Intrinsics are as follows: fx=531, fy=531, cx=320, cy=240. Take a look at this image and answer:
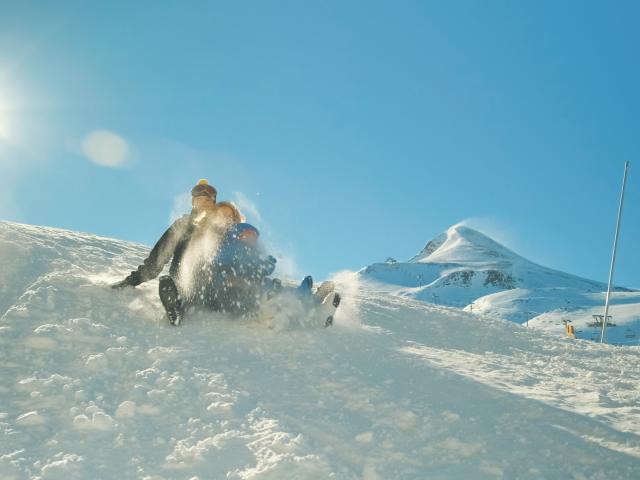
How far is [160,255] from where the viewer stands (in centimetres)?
660

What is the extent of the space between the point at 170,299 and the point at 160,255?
1.22 meters

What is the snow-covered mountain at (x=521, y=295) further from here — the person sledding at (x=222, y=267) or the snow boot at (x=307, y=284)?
the person sledding at (x=222, y=267)

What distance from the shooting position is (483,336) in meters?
8.16

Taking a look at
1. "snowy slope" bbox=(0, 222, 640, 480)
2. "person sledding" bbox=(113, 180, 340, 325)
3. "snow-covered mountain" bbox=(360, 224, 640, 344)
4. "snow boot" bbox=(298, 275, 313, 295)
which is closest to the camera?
"snowy slope" bbox=(0, 222, 640, 480)

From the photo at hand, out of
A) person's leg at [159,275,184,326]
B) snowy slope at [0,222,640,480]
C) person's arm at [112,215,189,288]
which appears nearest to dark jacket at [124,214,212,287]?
person's arm at [112,215,189,288]

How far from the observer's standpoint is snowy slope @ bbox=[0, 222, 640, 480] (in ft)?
10.5

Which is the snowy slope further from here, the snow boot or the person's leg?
the snow boot

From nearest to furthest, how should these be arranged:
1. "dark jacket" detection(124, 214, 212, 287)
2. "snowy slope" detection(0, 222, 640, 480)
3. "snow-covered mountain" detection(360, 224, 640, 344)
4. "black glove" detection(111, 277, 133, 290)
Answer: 1. "snowy slope" detection(0, 222, 640, 480)
2. "black glove" detection(111, 277, 133, 290)
3. "dark jacket" detection(124, 214, 212, 287)
4. "snow-covered mountain" detection(360, 224, 640, 344)

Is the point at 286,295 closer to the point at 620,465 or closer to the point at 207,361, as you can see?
the point at 207,361

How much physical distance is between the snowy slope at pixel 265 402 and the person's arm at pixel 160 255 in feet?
0.84

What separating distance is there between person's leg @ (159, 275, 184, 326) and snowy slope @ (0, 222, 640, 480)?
0.53 feet

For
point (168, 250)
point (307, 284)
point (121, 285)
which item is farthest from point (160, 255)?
point (307, 284)

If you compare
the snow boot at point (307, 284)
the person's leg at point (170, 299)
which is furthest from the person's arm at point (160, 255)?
the snow boot at point (307, 284)

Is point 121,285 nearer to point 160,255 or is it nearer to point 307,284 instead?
point 160,255
